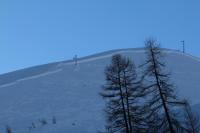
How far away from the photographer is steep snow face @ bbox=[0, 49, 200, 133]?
196 ft

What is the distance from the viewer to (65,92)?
7700cm

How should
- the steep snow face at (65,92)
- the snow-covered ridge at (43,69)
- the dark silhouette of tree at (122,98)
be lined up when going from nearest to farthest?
the dark silhouette of tree at (122,98) < the steep snow face at (65,92) < the snow-covered ridge at (43,69)

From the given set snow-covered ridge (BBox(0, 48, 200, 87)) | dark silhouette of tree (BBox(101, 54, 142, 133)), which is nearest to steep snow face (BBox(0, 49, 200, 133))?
snow-covered ridge (BBox(0, 48, 200, 87))

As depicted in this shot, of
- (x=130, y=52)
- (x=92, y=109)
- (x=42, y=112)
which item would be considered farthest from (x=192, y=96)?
(x=130, y=52)

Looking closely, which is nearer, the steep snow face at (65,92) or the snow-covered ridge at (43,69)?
the steep snow face at (65,92)

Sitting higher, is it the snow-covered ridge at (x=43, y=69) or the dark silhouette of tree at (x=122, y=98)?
the dark silhouette of tree at (x=122, y=98)

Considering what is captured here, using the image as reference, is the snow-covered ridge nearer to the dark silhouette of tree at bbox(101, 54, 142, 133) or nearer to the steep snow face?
the steep snow face

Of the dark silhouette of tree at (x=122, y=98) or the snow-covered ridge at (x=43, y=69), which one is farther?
the snow-covered ridge at (x=43, y=69)

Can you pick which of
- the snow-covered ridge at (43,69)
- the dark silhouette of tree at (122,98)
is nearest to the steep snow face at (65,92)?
the snow-covered ridge at (43,69)

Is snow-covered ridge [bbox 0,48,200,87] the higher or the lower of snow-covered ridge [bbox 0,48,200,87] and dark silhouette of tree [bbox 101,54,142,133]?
the lower

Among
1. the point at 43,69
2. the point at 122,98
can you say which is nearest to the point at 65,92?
the point at 43,69

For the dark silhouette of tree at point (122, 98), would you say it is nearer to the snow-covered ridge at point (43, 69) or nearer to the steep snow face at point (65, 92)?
the steep snow face at point (65, 92)

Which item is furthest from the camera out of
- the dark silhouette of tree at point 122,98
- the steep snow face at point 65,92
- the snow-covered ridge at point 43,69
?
the snow-covered ridge at point 43,69

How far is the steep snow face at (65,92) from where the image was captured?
2351 inches
